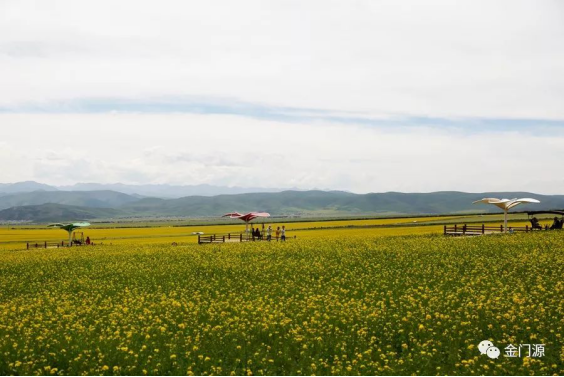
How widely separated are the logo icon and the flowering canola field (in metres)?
0.27

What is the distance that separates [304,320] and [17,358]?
1298 cm

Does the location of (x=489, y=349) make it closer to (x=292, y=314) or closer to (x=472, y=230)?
(x=292, y=314)

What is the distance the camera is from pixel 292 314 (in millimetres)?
25812

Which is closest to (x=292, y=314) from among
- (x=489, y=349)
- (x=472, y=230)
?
(x=489, y=349)

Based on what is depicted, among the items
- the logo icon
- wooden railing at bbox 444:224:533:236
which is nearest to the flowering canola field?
the logo icon

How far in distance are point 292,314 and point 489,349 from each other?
9.58m

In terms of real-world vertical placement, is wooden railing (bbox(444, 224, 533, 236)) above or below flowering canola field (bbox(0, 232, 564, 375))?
above

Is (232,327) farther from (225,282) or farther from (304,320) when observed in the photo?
(225,282)

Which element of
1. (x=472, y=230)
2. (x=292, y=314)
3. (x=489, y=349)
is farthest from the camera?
(x=472, y=230)

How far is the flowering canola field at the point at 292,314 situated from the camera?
64.0 ft

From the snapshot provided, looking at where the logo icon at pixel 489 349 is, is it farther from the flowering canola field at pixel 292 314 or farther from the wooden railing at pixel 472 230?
the wooden railing at pixel 472 230

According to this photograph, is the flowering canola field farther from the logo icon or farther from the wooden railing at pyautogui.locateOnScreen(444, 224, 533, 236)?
the wooden railing at pyautogui.locateOnScreen(444, 224, 533, 236)

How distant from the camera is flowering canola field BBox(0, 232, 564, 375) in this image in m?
19.5

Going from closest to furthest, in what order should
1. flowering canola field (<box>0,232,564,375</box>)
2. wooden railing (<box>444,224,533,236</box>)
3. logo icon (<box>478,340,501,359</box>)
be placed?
flowering canola field (<box>0,232,564,375</box>)
logo icon (<box>478,340,501,359</box>)
wooden railing (<box>444,224,533,236</box>)
